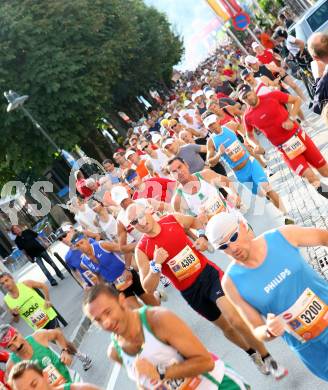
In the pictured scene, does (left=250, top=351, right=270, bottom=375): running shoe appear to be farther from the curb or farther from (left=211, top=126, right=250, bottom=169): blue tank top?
the curb

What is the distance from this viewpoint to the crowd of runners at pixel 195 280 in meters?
3.57

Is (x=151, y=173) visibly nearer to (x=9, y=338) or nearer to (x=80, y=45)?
(x=9, y=338)

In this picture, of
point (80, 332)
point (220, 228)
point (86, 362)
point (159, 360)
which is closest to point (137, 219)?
point (220, 228)

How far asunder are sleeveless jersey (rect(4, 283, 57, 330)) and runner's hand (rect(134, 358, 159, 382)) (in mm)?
5248

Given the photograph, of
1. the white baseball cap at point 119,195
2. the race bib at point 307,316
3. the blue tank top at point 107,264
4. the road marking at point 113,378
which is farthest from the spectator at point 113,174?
the race bib at point 307,316

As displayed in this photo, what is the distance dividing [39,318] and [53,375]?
9.69 feet

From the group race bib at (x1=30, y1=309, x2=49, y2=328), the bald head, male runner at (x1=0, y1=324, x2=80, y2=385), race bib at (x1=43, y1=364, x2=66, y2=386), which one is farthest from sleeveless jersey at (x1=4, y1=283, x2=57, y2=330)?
the bald head

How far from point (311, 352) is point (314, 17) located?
41.7 ft

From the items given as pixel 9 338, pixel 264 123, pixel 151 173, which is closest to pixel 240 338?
pixel 9 338

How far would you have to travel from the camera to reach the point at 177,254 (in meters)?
5.70

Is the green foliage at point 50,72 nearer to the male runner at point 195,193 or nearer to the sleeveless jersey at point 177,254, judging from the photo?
the male runner at point 195,193

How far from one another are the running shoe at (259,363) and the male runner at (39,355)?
5.37ft

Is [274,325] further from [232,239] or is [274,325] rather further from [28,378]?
[28,378]

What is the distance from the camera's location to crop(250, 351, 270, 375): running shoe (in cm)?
536
